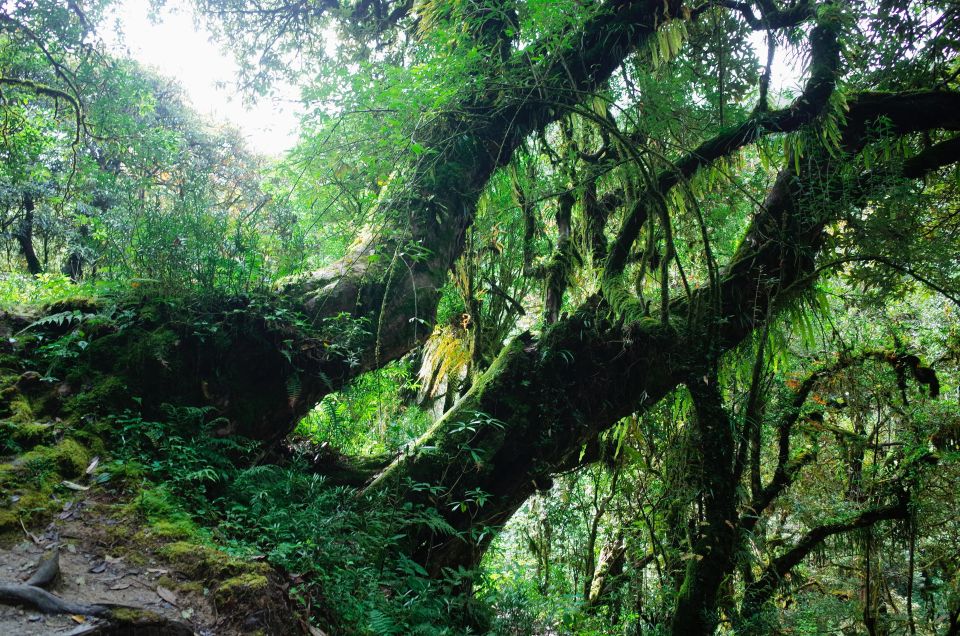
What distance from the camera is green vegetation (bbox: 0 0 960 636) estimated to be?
3.21 metres

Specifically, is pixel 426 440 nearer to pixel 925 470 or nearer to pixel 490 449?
pixel 490 449

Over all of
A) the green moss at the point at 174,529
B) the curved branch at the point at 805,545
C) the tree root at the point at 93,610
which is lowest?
the tree root at the point at 93,610

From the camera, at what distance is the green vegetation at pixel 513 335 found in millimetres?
3205

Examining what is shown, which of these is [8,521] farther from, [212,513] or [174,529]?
[212,513]

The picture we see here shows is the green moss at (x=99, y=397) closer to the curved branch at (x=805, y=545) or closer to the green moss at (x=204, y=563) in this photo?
the green moss at (x=204, y=563)

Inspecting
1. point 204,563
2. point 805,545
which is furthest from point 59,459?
point 805,545

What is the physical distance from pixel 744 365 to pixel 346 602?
404 centimetres

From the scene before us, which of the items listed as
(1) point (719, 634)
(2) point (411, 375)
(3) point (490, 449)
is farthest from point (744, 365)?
(2) point (411, 375)

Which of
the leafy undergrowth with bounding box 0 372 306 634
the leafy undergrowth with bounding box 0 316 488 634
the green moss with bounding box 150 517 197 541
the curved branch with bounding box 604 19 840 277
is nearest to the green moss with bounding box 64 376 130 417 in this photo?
the leafy undergrowth with bounding box 0 316 488 634

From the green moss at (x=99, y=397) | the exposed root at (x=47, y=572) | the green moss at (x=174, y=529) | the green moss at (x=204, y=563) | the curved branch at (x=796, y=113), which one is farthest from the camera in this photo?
the curved branch at (x=796, y=113)

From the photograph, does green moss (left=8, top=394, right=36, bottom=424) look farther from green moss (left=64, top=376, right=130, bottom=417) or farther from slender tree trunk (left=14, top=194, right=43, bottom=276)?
slender tree trunk (left=14, top=194, right=43, bottom=276)

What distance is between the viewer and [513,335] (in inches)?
196

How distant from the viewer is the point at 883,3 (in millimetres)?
3980

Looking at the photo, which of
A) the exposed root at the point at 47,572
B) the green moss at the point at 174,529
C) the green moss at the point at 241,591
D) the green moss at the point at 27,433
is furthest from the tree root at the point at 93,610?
the green moss at the point at 27,433
